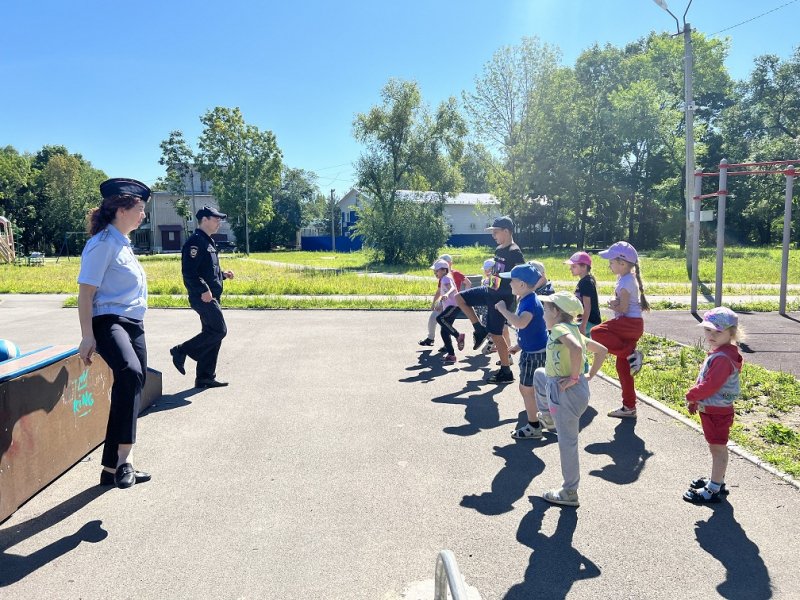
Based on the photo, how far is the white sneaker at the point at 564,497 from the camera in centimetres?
389

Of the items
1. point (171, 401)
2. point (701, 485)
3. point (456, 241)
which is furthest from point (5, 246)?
point (701, 485)

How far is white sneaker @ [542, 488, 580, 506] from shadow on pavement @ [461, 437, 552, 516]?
0.24m

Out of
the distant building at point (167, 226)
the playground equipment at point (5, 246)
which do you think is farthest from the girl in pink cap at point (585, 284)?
the distant building at point (167, 226)

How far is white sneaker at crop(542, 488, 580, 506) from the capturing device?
3.89 meters

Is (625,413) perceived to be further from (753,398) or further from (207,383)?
(207,383)

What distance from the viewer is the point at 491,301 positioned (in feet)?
23.6

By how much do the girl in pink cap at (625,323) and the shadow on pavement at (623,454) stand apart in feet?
1.52

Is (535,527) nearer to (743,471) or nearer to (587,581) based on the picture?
(587,581)

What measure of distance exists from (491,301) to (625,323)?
1.87 m

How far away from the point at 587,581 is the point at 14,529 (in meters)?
3.34

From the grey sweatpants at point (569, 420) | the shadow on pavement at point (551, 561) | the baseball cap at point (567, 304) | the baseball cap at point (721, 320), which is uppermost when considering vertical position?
the baseball cap at point (567, 304)

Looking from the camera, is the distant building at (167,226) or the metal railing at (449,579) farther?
the distant building at (167,226)

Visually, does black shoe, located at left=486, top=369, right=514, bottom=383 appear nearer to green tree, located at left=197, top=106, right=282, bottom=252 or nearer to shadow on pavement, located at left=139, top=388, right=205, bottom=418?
shadow on pavement, located at left=139, top=388, right=205, bottom=418

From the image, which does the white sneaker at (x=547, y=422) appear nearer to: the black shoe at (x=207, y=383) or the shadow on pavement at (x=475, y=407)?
the shadow on pavement at (x=475, y=407)
